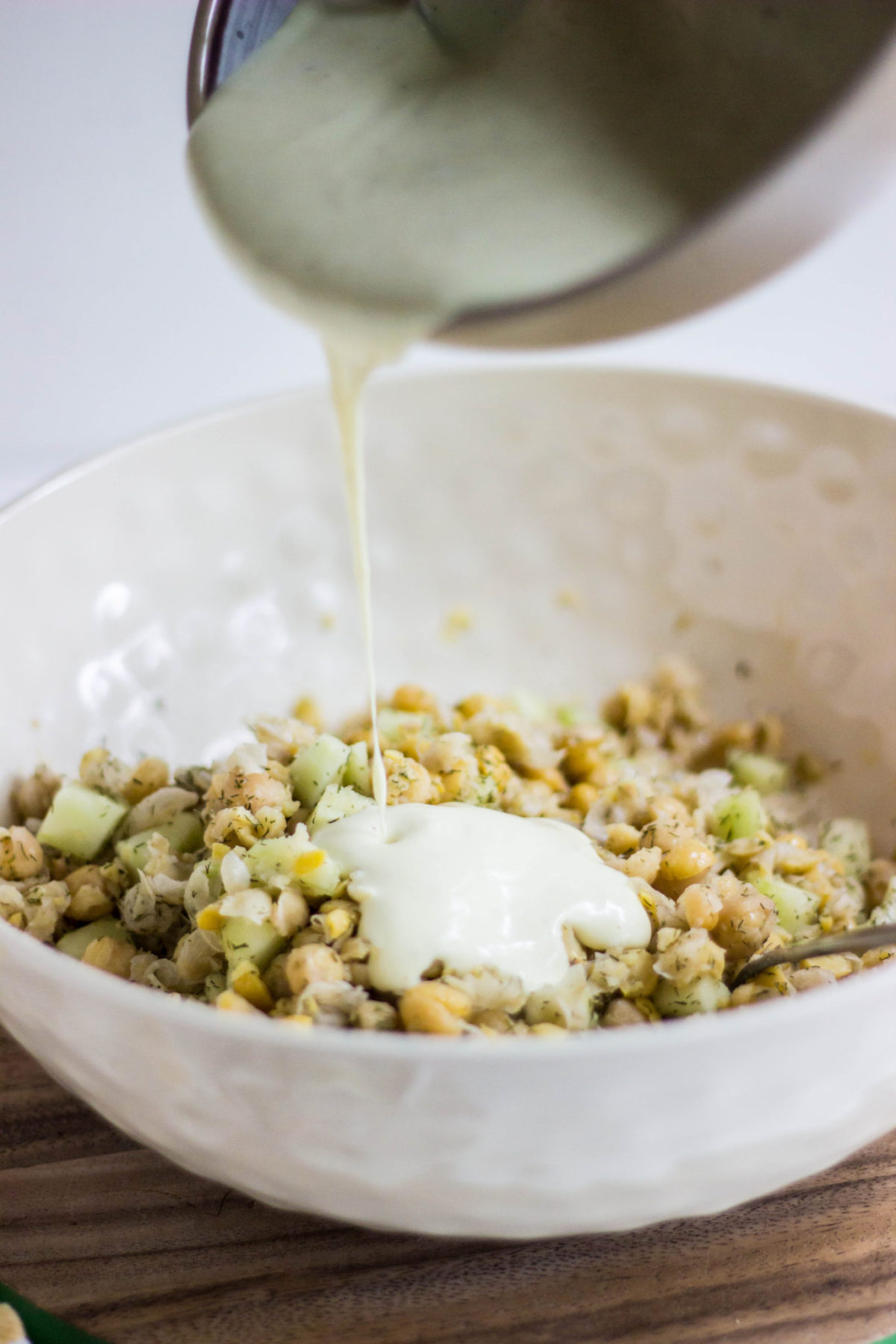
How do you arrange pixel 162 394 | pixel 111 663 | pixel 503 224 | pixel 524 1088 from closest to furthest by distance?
1. pixel 524 1088
2. pixel 503 224
3. pixel 111 663
4. pixel 162 394

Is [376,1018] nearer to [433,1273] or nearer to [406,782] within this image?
[433,1273]

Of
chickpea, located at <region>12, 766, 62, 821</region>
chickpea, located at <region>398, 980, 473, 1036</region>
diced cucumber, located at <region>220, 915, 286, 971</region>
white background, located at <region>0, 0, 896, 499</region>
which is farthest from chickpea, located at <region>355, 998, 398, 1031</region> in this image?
white background, located at <region>0, 0, 896, 499</region>

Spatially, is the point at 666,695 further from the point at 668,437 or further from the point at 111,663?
the point at 111,663

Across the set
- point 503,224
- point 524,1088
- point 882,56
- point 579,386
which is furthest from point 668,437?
point 524,1088

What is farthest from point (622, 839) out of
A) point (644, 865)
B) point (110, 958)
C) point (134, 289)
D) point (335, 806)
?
point (134, 289)

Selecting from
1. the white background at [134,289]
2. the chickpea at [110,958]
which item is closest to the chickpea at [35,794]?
the chickpea at [110,958]
